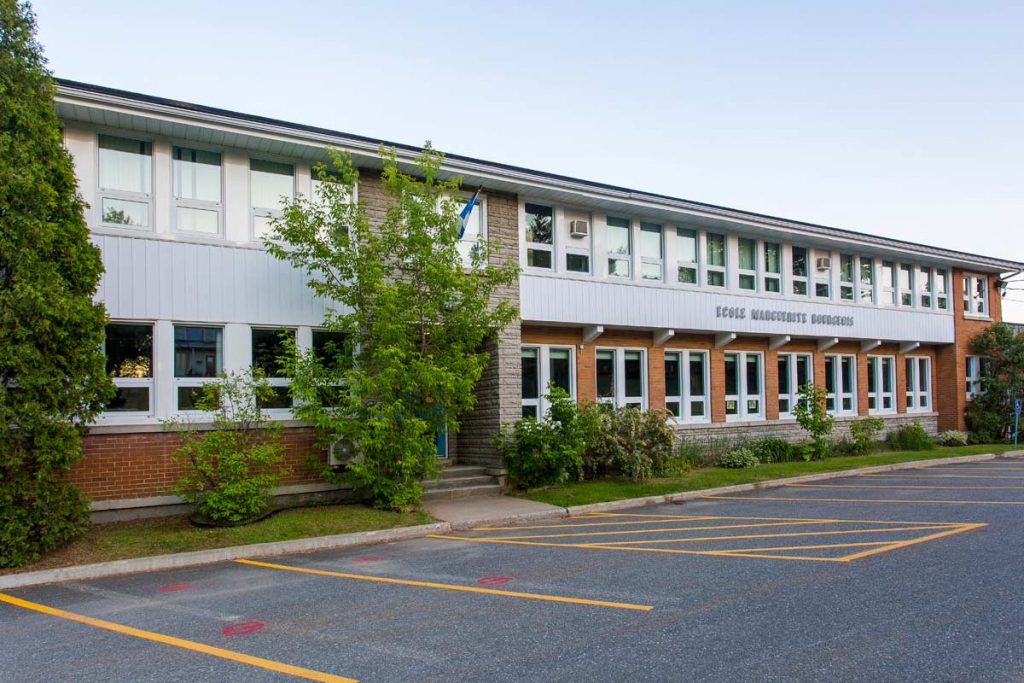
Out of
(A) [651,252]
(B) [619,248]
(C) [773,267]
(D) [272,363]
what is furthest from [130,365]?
(C) [773,267]

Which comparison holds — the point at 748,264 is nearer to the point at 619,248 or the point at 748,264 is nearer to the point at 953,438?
the point at 619,248

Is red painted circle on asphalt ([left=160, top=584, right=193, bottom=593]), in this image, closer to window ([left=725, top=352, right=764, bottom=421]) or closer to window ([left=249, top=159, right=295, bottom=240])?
window ([left=249, top=159, right=295, bottom=240])

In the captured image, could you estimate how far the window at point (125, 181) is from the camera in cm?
1221

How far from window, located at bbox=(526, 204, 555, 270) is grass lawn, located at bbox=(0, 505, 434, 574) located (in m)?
6.73

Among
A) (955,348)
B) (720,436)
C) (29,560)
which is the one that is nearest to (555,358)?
(720,436)

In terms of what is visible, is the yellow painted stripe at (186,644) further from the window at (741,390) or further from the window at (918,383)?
the window at (918,383)

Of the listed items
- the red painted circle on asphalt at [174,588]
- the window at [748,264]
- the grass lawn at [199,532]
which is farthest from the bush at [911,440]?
the red painted circle on asphalt at [174,588]

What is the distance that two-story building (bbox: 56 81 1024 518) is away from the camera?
12.1 meters

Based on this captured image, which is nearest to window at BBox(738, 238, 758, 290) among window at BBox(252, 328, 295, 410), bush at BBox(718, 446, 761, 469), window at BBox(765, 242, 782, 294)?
window at BBox(765, 242, 782, 294)

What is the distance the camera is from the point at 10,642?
6.66 metres

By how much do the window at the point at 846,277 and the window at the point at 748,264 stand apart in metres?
4.04

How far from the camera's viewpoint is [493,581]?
849cm

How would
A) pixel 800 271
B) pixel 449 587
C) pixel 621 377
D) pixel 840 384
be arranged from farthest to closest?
1. pixel 840 384
2. pixel 800 271
3. pixel 621 377
4. pixel 449 587

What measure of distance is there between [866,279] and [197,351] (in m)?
20.5
